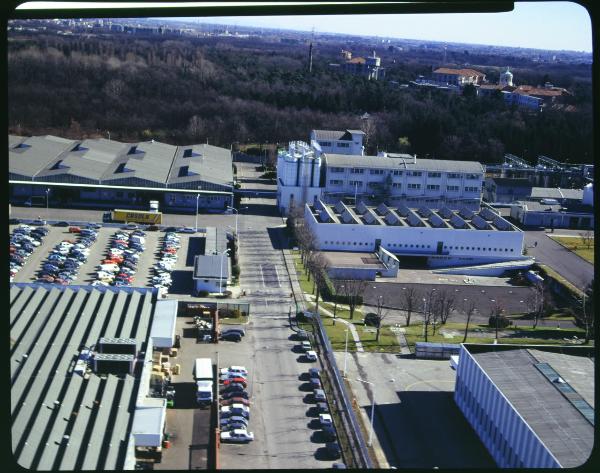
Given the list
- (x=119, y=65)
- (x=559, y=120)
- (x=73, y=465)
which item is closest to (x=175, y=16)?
(x=73, y=465)

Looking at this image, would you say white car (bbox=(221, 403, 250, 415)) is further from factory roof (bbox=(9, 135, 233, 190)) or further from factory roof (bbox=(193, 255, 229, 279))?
factory roof (bbox=(9, 135, 233, 190))

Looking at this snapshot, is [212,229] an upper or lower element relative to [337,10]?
lower

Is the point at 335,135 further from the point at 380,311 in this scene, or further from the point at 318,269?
the point at 380,311

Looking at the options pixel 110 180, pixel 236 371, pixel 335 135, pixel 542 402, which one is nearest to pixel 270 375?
pixel 236 371

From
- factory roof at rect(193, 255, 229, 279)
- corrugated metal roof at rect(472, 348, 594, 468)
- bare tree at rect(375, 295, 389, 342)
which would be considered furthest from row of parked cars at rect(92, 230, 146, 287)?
corrugated metal roof at rect(472, 348, 594, 468)

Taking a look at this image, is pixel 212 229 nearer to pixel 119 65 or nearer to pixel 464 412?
pixel 464 412
